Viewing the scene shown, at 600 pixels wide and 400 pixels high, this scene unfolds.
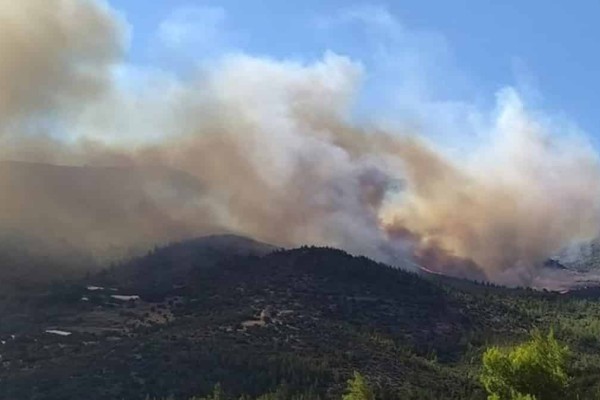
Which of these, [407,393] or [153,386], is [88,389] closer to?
[153,386]

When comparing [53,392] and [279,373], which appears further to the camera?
[279,373]

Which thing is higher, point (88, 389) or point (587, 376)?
point (587, 376)

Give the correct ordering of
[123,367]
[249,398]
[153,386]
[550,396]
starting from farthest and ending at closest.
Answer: [123,367] → [153,386] → [249,398] → [550,396]

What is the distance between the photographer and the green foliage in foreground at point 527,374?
60.8 meters

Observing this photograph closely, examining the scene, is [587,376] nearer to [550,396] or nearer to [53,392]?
[53,392]

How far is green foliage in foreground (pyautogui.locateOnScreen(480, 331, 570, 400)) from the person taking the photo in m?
60.8

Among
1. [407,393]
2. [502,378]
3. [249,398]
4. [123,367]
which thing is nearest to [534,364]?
[502,378]

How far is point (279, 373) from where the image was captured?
194 meters

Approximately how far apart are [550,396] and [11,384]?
492 ft

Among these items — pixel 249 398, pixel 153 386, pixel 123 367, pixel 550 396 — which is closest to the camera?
pixel 550 396

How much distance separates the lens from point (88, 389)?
178 m

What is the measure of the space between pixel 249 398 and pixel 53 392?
40.9 metres

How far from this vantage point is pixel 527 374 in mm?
60938

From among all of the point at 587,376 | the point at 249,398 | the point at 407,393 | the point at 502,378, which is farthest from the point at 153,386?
the point at 502,378
